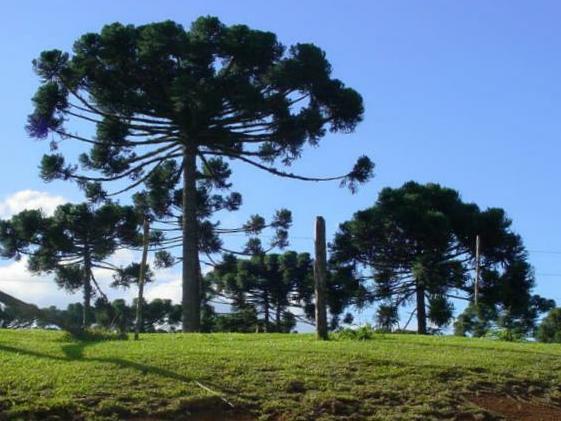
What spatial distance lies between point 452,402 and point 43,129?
Result: 18091 millimetres

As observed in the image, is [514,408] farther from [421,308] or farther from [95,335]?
[421,308]

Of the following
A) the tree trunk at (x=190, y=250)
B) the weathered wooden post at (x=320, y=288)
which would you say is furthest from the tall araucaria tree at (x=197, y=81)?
the weathered wooden post at (x=320, y=288)

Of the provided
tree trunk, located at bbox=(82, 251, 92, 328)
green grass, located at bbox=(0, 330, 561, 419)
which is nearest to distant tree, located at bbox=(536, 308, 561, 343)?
green grass, located at bbox=(0, 330, 561, 419)

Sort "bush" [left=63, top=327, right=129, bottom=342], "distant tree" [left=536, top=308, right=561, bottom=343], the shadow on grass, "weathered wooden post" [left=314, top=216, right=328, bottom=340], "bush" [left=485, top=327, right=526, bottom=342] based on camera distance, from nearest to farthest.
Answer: the shadow on grass
"bush" [left=63, top=327, right=129, bottom=342]
"weathered wooden post" [left=314, top=216, right=328, bottom=340]
"bush" [left=485, top=327, right=526, bottom=342]
"distant tree" [left=536, top=308, right=561, bottom=343]

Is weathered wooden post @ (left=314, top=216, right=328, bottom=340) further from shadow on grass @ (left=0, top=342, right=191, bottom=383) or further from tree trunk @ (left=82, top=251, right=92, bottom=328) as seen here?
tree trunk @ (left=82, top=251, right=92, bottom=328)

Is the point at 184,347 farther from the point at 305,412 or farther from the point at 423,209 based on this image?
the point at 423,209

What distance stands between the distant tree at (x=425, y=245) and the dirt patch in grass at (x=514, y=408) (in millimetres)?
17808

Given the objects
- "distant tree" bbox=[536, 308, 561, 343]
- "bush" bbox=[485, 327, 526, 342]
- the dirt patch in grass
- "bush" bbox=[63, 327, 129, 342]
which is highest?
"distant tree" bbox=[536, 308, 561, 343]

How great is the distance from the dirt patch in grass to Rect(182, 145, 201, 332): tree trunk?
14348 millimetres

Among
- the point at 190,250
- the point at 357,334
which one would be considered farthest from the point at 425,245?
the point at 357,334

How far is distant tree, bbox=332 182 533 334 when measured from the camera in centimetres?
3095

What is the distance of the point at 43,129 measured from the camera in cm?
2619

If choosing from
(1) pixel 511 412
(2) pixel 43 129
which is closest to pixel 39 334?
Answer: (1) pixel 511 412

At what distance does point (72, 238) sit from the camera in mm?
30094
